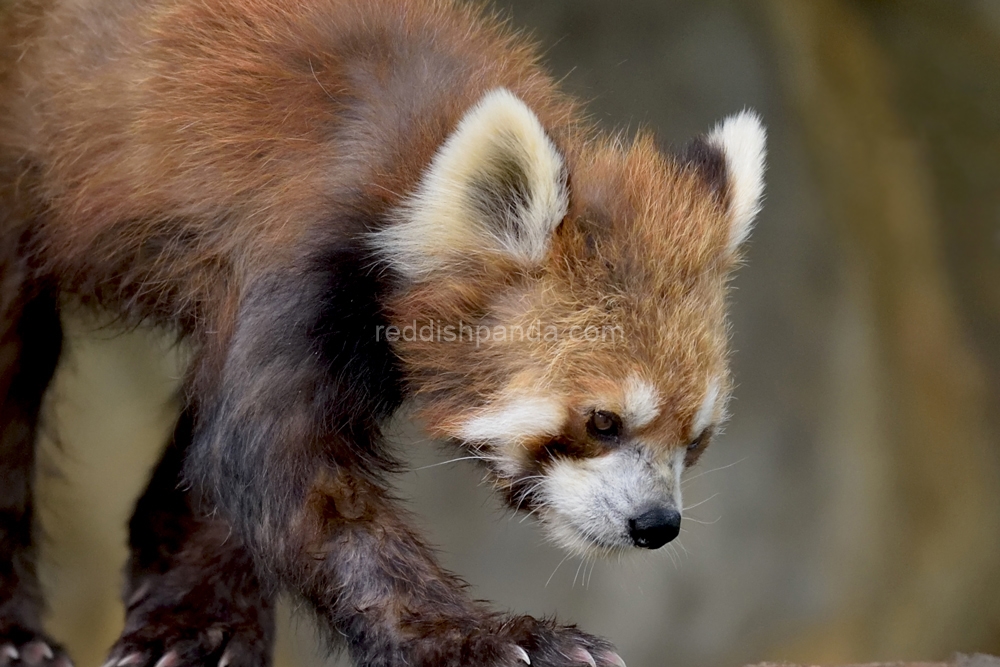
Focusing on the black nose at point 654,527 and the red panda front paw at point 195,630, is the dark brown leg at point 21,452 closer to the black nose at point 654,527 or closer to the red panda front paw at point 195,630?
the red panda front paw at point 195,630

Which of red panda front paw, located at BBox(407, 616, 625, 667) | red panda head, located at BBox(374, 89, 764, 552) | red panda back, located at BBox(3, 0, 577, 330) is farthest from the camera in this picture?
red panda back, located at BBox(3, 0, 577, 330)

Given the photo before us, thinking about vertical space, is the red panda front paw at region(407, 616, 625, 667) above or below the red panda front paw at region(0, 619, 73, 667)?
above

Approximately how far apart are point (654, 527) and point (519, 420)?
1.25 ft

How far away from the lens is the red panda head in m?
1.82

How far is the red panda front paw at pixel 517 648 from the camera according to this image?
5.54ft

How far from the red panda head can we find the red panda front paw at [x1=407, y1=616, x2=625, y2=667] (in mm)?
279

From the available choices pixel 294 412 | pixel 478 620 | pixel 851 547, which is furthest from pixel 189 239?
pixel 851 547

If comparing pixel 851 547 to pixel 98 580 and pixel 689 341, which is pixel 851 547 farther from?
pixel 98 580

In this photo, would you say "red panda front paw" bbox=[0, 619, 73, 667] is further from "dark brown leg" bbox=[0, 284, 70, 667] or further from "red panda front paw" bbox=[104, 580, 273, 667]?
"red panda front paw" bbox=[104, 580, 273, 667]

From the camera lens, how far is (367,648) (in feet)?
5.94

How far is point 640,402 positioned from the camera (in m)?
1.84

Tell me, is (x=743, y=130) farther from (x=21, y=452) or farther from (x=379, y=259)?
(x=21, y=452)

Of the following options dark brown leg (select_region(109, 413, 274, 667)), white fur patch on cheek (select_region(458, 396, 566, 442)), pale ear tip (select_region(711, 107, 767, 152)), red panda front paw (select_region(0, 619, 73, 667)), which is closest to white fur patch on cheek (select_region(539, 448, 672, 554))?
white fur patch on cheek (select_region(458, 396, 566, 442))

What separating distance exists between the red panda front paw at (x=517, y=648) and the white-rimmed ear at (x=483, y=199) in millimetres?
730
